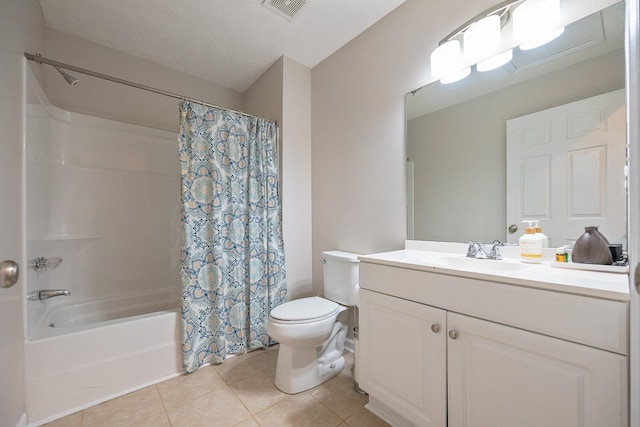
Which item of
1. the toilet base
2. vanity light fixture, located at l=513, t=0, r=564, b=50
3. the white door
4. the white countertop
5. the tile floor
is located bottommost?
the tile floor

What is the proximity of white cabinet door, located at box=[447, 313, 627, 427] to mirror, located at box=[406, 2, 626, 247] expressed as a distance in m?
0.56

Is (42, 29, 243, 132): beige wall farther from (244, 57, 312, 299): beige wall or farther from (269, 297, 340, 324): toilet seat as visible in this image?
(269, 297, 340, 324): toilet seat

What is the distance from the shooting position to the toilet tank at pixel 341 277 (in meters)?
1.75

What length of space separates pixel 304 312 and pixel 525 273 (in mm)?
1099

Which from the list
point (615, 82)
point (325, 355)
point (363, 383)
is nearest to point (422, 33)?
point (615, 82)

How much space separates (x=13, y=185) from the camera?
1.21 m

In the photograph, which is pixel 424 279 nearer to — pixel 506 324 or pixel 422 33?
pixel 506 324

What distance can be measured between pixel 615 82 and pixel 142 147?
2992 mm

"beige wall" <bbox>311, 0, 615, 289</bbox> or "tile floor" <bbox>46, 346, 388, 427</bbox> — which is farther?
"beige wall" <bbox>311, 0, 615, 289</bbox>

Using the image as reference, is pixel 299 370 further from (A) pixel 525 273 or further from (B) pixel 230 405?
(A) pixel 525 273

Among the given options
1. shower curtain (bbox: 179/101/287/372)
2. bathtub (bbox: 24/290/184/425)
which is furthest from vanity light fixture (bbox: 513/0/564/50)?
bathtub (bbox: 24/290/184/425)

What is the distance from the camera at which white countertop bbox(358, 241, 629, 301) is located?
723 millimetres

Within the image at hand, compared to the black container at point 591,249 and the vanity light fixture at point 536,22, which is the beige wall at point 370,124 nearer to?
the vanity light fixture at point 536,22

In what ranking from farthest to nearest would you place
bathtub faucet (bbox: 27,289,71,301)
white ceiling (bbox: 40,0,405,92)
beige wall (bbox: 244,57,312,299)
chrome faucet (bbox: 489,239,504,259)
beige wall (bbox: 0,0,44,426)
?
beige wall (bbox: 244,57,312,299)
white ceiling (bbox: 40,0,405,92)
bathtub faucet (bbox: 27,289,71,301)
chrome faucet (bbox: 489,239,504,259)
beige wall (bbox: 0,0,44,426)
